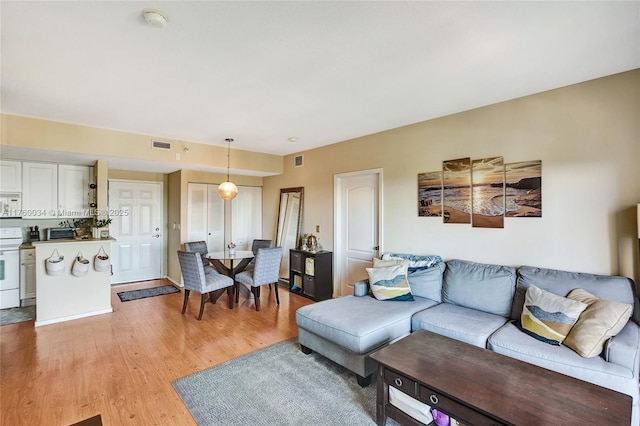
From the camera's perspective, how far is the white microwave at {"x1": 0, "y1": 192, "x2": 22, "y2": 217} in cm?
428

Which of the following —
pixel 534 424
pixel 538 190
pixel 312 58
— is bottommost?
pixel 534 424

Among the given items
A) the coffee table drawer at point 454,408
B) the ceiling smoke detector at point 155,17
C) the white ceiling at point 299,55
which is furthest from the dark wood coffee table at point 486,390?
the ceiling smoke detector at point 155,17

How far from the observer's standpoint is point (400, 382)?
6.19 feet

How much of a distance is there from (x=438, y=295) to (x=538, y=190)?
143 cm

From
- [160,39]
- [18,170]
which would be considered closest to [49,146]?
[18,170]

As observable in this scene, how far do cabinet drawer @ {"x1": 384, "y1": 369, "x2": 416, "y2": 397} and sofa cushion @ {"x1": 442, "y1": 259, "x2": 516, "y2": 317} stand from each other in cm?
147

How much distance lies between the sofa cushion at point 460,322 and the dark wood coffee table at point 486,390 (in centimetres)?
28

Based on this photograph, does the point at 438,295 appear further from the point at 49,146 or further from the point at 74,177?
the point at 74,177

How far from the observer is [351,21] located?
5.87 feet

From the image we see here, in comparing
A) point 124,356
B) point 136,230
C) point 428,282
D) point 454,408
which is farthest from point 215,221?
point 454,408

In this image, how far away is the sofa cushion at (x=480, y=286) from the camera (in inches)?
111

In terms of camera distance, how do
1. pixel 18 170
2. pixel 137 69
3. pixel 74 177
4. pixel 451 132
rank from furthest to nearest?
pixel 74 177, pixel 18 170, pixel 451 132, pixel 137 69

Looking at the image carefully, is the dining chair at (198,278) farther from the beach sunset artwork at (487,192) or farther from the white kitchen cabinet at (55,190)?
the beach sunset artwork at (487,192)

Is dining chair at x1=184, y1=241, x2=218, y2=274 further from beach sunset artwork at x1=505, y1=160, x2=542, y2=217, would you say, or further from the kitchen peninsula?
beach sunset artwork at x1=505, y1=160, x2=542, y2=217
